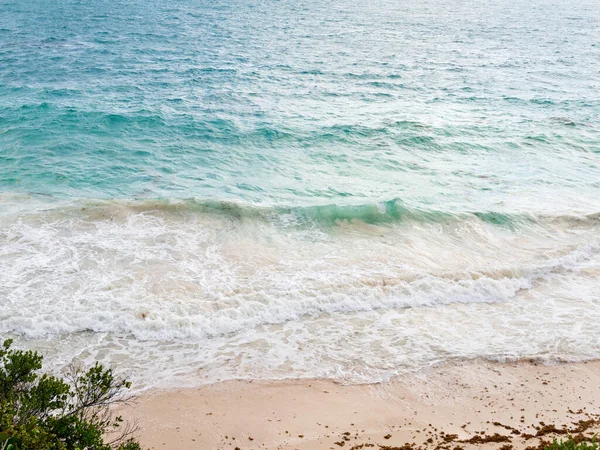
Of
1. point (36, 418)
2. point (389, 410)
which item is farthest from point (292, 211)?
point (36, 418)

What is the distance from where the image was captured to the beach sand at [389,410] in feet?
27.0

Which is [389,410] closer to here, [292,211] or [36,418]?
[36,418]

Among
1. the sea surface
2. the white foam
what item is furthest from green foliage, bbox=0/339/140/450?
the white foam

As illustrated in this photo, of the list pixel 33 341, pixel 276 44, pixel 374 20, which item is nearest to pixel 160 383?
pixel 33 341

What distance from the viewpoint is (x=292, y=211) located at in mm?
16859

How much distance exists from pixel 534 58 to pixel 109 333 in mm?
40605

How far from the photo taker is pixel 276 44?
4262 centimetres

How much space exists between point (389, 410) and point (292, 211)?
8.86m

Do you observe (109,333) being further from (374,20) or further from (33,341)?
(374,20)

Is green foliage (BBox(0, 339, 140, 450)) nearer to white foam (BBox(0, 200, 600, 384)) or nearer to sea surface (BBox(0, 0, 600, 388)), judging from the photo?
sea surface (BBox(0, 0, 600, 388))

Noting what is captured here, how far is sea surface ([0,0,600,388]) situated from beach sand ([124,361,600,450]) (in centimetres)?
47

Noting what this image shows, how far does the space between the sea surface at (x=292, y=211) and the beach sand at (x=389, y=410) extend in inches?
18.7

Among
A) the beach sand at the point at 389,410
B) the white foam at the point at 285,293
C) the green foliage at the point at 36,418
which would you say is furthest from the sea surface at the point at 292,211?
the green foliage at the point at 36,418

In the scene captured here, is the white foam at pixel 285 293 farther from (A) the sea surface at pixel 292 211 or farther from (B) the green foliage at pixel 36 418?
(B) the green foliage at pixel 36 418
